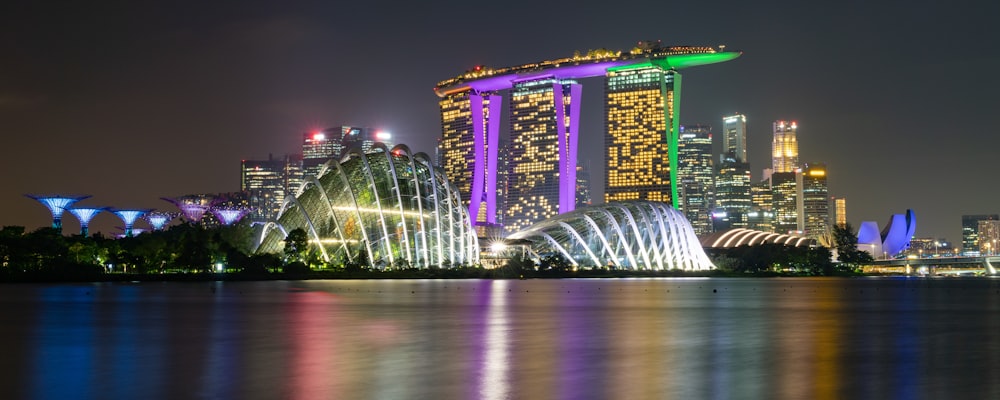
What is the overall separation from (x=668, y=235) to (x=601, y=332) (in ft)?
445

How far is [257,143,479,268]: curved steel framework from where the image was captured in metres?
131

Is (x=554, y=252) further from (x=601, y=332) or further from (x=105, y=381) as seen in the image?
(x=105, y=381)

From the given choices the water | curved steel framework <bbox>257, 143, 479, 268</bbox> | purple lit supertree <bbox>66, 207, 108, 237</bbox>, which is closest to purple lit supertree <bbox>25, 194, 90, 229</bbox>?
purple lit supertree <bbox>66, 207, 108, 237</bbox>

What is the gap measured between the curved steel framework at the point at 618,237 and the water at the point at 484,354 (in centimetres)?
10378

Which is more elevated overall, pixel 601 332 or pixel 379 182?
pixel 379 182

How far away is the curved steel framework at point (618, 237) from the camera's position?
16238cm

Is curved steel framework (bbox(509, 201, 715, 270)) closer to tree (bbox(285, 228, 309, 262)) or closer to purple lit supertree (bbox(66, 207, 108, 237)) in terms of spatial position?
tree (bbox(285, 228, 309, 262))

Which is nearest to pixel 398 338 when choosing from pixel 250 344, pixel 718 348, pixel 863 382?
pixel 250 344

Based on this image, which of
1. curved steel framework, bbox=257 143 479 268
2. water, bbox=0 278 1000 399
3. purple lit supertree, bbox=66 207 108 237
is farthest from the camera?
purple lit supertree, bbox=66 207 108 237

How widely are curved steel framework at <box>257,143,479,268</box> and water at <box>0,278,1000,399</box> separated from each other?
72600mm

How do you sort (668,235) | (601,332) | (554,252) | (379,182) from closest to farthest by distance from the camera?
1. (601,332)
2. (379,182)
3. (554,252)
4. (668,235)

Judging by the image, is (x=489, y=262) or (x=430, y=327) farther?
(x=489, y=262)

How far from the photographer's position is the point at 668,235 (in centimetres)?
17450

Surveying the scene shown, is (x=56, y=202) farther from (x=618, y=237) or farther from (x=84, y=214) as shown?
(x=618, y=237)
